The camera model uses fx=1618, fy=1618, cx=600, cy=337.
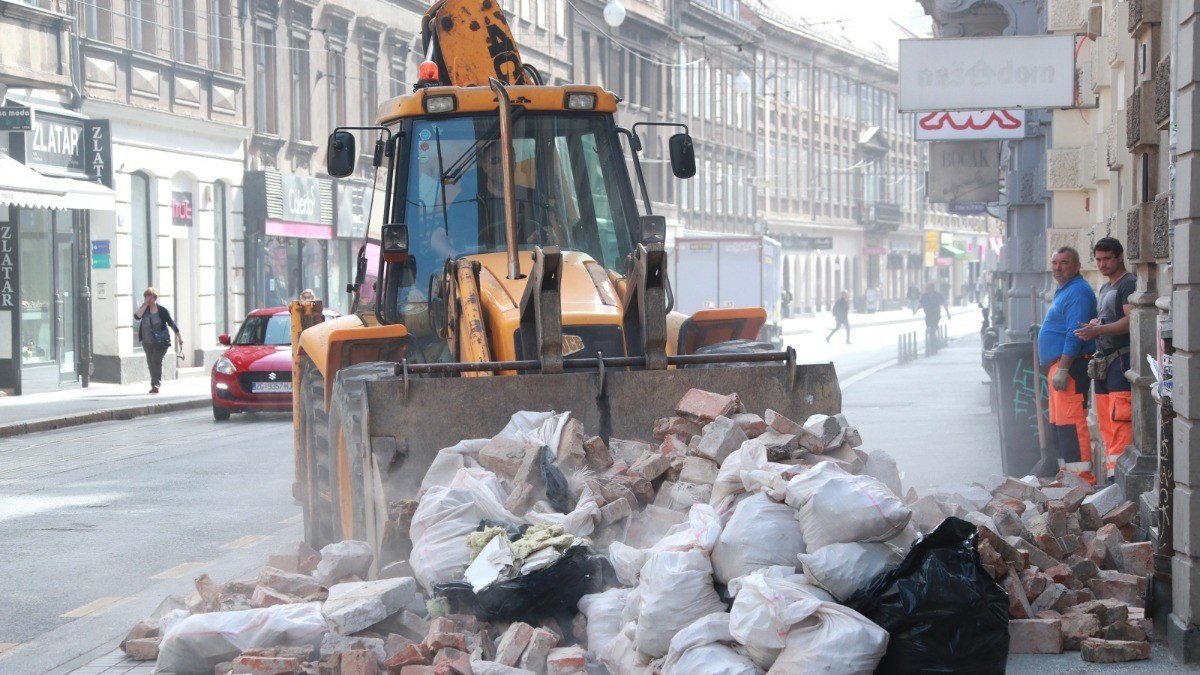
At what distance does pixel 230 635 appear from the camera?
6.64 meters

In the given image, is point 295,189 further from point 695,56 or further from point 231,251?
point 695,56

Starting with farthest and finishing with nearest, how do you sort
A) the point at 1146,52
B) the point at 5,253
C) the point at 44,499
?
the point at 5,253 < the point at 44,499 < the point at 1146,52

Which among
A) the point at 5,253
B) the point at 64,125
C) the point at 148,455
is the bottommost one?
the point at 148,455

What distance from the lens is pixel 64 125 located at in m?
26.6

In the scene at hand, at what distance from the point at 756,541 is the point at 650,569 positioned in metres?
0.43

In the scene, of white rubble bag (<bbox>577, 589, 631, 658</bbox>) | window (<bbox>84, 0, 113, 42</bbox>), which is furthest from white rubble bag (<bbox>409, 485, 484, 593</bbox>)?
window (<bbox>84, 0, 113, 42</bbox>)

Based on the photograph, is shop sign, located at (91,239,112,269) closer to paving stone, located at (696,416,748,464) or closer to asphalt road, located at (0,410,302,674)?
asphalt road, located at (0,410,302,674)

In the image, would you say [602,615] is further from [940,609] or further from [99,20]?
[99,20]

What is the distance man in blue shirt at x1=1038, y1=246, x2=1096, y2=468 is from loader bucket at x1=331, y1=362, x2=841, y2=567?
10.5 ft

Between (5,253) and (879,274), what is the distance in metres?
73.0

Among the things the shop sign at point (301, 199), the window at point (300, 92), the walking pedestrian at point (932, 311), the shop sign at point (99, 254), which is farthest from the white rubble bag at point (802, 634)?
the walking pedestrian at point (932, 311)

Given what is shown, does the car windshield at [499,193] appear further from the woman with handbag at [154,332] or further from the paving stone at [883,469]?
the woman with handbag at [154,332]

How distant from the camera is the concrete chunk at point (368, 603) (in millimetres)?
6582

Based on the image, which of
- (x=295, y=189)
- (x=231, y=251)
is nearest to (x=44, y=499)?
(x=231, y=251)
